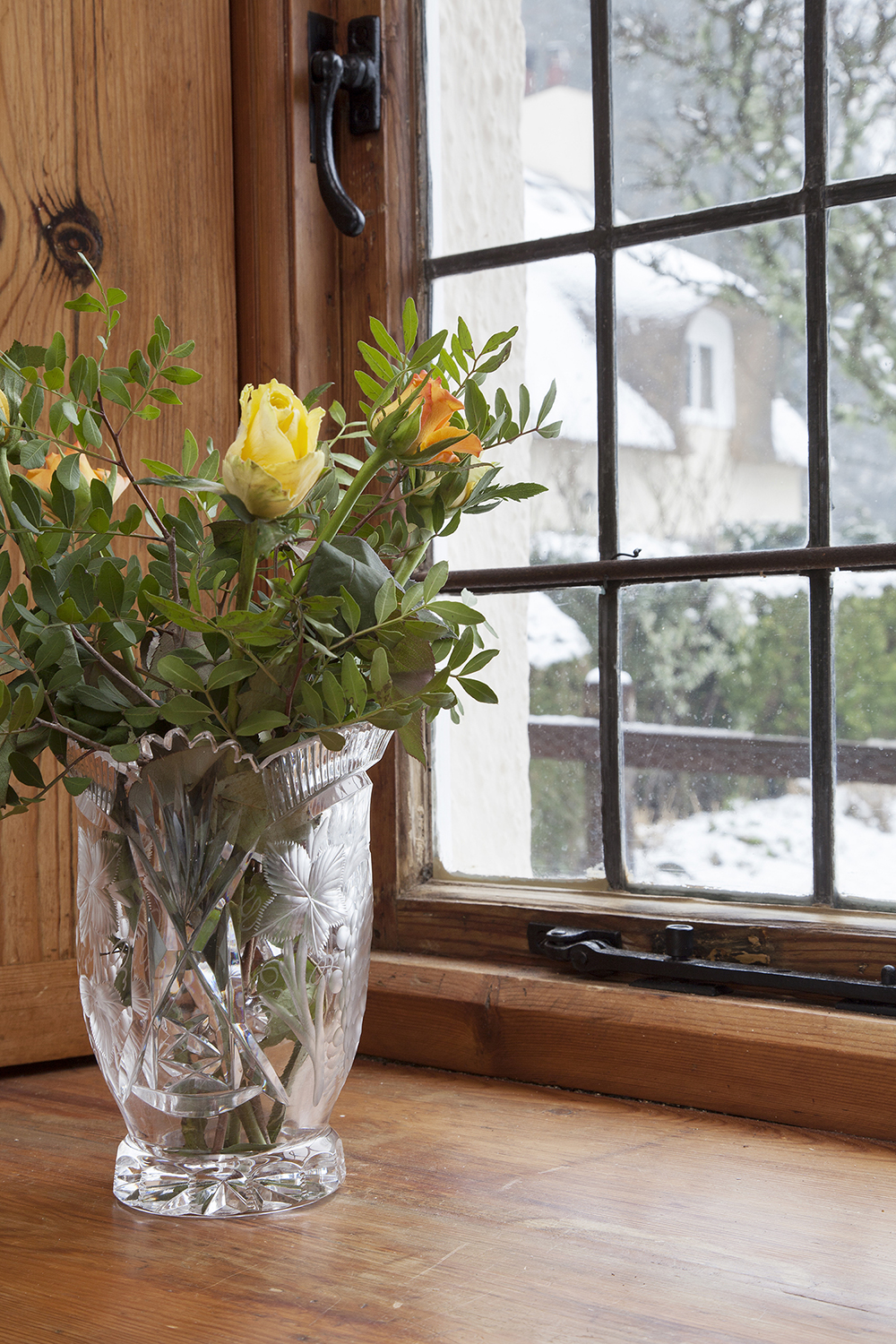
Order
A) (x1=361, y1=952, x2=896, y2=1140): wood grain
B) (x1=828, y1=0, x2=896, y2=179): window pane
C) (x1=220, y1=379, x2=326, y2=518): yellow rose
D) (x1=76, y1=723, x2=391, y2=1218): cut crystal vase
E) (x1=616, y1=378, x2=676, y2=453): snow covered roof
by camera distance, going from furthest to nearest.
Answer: (x1=616, y1=378, x2=676, y2=453): snow covered roof < (x1=828, y1=0, x2=896, y2=179): window pane < (x1=361, y1=952, x2=896, y2=1140): wood grain < (x1=76, y1=723, x2=391, y2=1218): cut crystal vase < (x1=220, y1=379, x2=326, y2=518): yellow rose

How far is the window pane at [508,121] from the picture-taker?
3.72 ft

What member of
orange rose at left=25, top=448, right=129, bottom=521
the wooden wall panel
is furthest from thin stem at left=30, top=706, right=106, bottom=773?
the wooden wall panel

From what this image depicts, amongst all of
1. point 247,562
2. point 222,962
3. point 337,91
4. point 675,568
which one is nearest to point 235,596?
point 247,562

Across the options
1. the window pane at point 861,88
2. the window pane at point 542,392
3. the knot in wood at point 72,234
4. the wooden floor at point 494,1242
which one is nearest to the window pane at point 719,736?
the window pane at point 542,392

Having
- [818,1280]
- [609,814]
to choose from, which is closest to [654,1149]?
[818,1280]

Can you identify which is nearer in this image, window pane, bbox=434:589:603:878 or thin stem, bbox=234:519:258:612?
thin stem, bbox=234:519:258:612

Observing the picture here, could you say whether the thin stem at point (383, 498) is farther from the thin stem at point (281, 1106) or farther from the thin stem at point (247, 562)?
the thin stem at point (281, 1106)

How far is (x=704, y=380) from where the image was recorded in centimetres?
107

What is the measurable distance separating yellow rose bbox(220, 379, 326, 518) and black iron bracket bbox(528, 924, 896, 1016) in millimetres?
541

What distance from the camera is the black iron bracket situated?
3.03 ft

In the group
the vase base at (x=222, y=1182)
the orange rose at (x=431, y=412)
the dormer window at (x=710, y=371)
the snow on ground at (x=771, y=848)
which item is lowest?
the vase base at (x=222, y=1182)

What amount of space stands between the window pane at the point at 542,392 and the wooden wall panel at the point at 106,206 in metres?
0.24

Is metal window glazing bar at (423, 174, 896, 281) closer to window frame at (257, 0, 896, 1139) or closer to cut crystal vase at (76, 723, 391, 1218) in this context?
window frame at (257, 0, 896, 1139)

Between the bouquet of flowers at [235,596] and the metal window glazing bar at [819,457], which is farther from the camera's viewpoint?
the metal window glazing bar at [819,457]
